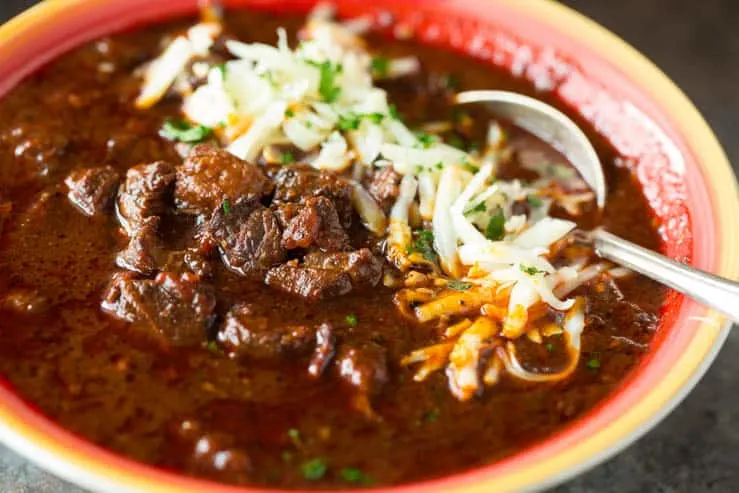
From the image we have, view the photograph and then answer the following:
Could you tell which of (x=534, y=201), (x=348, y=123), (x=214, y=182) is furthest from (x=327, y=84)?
(x=534, y=201)

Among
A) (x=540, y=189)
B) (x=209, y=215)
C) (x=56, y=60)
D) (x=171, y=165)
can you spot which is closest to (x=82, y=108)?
(x=56, y=60)

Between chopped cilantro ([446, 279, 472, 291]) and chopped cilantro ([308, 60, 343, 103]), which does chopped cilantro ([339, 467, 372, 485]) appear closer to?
chopped cilantro ([446, 279, 472, 291])

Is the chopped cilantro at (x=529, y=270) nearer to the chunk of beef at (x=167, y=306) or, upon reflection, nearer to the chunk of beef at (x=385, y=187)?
the chunk of beef at (x=385, y=187)

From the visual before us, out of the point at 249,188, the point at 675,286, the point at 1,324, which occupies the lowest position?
the point at 1,324

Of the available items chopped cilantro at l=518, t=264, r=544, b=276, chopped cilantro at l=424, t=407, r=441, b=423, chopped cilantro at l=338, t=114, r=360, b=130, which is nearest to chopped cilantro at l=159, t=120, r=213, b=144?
chopped cilantro at l=338, t=114, r=360, b=130

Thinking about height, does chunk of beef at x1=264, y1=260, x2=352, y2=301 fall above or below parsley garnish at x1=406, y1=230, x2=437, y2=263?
below

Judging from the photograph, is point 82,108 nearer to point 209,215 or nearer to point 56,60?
point 56,60
